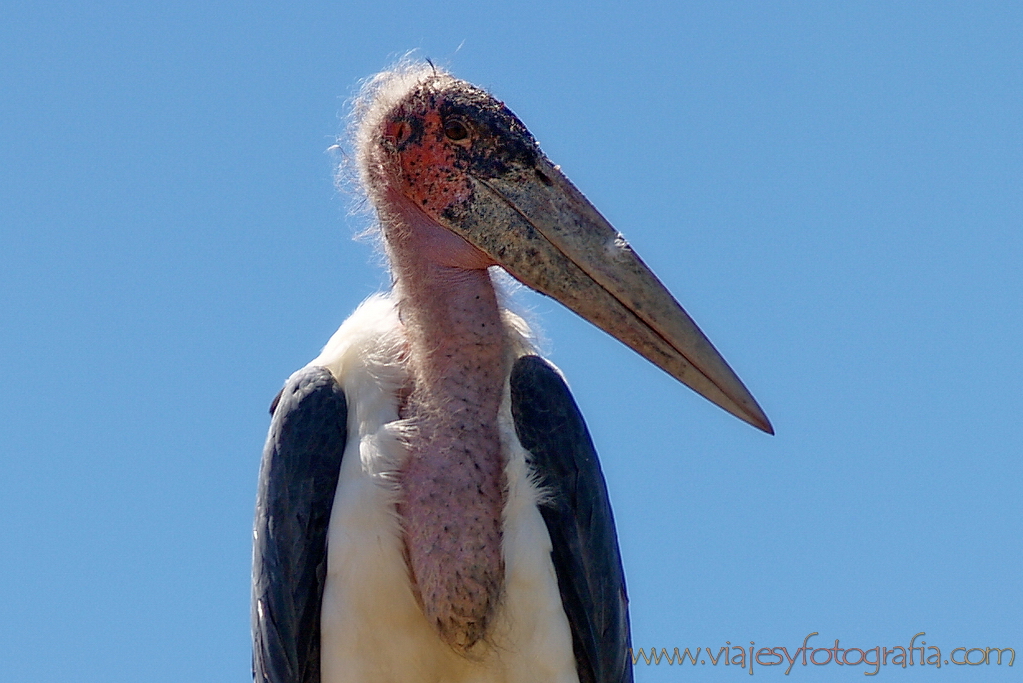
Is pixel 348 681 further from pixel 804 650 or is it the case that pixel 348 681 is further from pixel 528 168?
pixel 804 650

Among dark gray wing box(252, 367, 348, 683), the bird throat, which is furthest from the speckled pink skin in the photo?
dark gray wing box(252, 367, 348, 683)

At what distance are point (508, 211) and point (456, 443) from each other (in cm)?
90

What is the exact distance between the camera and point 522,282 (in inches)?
211

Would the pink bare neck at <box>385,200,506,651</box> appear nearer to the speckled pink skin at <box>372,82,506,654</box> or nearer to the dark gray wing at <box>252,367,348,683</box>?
the speckled pink skin at <box>372,82,506,654</box>

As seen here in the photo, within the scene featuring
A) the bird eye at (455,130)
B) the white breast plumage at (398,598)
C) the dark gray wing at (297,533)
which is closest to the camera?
the white breast plumage at (398,598)

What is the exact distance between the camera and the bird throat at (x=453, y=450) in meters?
5.01

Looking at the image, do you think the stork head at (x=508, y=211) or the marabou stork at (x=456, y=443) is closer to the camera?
the marabou stork at (x=456, y=443)

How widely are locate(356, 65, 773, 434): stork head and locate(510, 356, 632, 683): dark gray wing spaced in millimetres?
364

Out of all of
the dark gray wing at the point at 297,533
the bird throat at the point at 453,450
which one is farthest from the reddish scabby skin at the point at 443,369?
the dark gray wing at the point at 297,533

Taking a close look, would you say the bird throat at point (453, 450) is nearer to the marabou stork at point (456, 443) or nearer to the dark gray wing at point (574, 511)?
the marabou stork at point (456, 443)

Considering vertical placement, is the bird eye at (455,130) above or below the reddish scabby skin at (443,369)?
above

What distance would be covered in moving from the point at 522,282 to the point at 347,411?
0.80m

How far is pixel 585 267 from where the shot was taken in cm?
528

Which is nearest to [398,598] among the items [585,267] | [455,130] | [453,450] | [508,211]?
[453,450]
